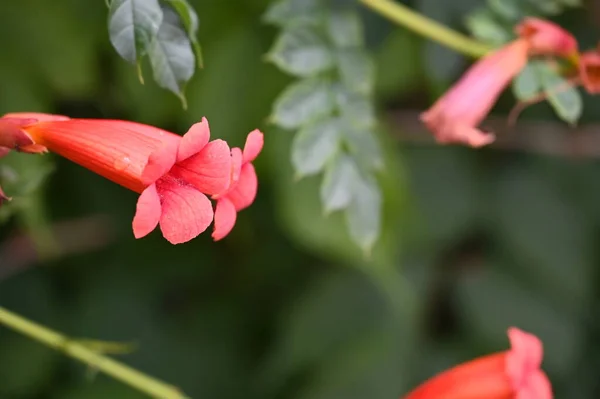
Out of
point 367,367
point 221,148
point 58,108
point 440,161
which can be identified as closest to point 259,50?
point 58,108

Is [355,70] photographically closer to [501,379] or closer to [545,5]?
[545,5]

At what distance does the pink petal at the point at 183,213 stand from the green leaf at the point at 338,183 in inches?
14.3

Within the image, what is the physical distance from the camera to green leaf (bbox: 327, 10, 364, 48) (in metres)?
0.99

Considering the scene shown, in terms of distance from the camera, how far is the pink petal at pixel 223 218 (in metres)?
0.57

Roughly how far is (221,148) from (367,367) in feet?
3.22

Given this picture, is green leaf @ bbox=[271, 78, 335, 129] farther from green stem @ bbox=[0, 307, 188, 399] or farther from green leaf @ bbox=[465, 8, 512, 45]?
green stem @ bbox=[0, 307, 188, 399]

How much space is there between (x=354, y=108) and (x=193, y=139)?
0.48m

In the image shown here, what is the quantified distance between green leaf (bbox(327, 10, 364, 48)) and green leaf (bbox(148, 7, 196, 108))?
0.38 meters

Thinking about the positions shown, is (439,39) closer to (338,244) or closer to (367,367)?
(338,244)

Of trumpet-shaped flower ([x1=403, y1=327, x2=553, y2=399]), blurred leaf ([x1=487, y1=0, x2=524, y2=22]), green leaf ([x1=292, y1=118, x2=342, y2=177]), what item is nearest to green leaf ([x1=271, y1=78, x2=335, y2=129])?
green leaf ([x1=292, y1=118, x2=342, y2=177])

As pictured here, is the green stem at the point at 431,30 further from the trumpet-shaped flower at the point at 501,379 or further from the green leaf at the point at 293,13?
the trumpet-shaped flower at the point at 501,379

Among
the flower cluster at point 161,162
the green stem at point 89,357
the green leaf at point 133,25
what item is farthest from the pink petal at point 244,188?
the green stem at point 89,357

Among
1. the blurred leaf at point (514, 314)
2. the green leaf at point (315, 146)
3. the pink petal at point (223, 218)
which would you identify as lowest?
the blurred leaf at point (514, 314)

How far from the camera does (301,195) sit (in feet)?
3.90
